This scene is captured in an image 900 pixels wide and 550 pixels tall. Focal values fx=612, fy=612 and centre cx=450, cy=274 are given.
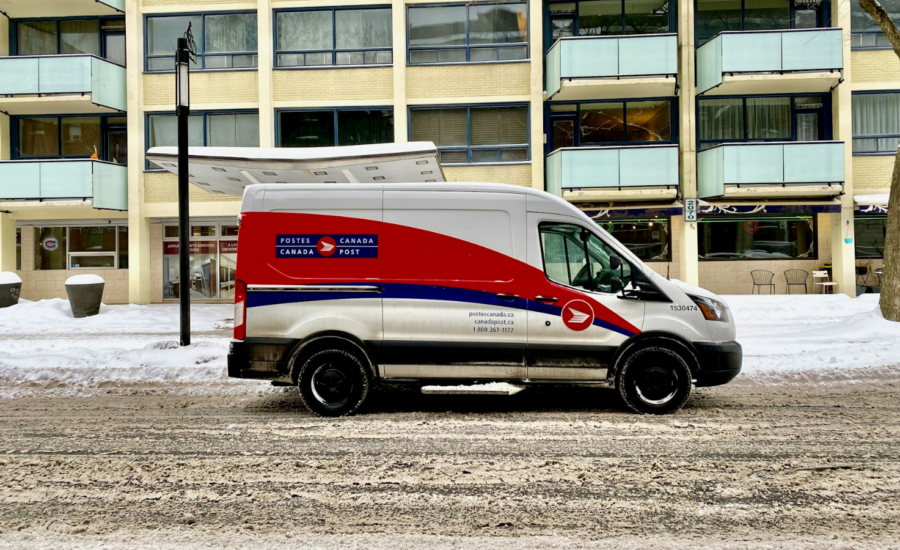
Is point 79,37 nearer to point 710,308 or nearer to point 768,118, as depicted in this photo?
point 710,308

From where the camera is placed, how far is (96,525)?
141 inches

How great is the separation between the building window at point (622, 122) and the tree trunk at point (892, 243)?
26.2 ft

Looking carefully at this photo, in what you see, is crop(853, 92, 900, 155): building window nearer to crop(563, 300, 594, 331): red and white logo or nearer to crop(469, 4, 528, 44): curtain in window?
crop(469, 4, 528, 44): curtain in window

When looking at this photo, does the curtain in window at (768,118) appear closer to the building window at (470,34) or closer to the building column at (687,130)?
the building column at (687,130)

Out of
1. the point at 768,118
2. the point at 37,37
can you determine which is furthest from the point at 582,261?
the point at 37,37

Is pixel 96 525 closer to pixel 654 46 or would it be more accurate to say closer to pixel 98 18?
pixel 654 46

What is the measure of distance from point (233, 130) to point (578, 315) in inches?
659

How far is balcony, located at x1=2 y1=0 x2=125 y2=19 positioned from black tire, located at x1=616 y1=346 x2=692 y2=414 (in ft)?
67.9

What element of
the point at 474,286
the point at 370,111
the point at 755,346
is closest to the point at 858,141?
the point at 755,346

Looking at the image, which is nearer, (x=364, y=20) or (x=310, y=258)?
(x=310, y=258)

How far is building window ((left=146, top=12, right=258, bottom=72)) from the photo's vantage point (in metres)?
19.8

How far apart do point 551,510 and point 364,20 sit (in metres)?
18.9

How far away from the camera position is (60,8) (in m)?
20.2

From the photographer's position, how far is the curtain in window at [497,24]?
1933 cm
